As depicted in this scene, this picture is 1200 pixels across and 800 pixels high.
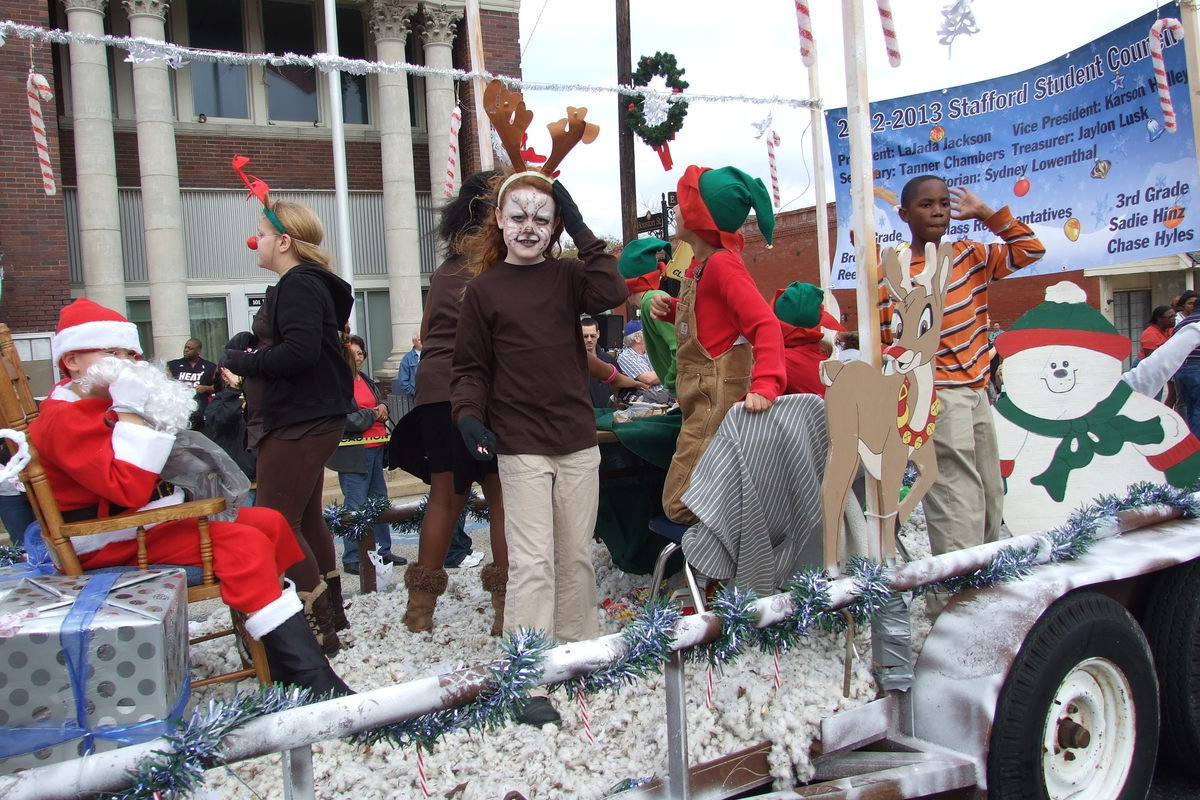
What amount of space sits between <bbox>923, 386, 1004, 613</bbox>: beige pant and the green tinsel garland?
47 centimetres

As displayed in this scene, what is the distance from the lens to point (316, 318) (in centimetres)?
299

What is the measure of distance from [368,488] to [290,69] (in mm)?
9646

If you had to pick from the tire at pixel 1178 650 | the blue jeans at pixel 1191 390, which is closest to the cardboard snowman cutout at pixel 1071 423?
the tire at pixel 1178 650

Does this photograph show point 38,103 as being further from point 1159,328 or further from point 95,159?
point 1159,328

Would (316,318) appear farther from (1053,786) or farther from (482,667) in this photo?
(1053,786)

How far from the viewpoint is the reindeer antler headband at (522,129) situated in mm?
2713

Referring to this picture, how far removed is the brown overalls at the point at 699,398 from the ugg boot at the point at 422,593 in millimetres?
945

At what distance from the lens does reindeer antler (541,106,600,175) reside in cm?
276

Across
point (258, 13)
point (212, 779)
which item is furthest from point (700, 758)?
point (258, 13)

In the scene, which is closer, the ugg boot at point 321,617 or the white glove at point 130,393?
the white glove at point 130,393

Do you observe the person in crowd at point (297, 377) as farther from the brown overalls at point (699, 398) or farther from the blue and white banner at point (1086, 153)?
the blue and white banner at point (1086, 153)

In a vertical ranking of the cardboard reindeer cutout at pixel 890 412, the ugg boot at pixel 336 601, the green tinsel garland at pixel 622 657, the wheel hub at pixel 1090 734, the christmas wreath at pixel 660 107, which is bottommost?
the wheel hub at pixel 1090 734

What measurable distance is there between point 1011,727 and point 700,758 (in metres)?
0.75

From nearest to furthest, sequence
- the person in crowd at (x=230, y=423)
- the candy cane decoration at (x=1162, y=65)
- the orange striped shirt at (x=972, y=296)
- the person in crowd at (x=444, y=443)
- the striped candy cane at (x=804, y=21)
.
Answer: the orange striped shirt at (x=972, y=296) → the person in crowd at (x=444, y=443) → the candy cane decoration at (x=1162, y=65) → the person in crowd at (x=230, y=423) → the striped candy cane at (x=804, y=21)
